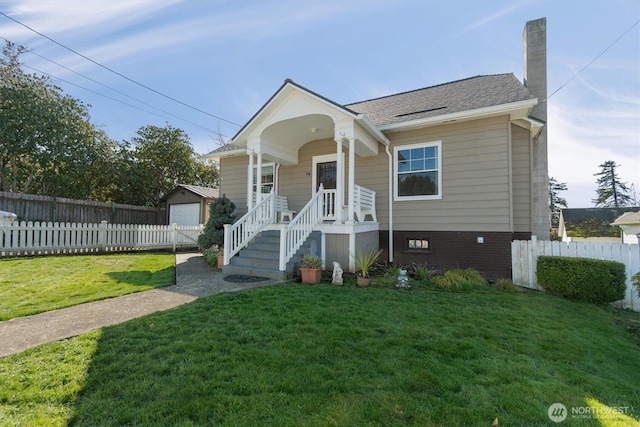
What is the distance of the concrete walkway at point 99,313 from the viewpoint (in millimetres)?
3318

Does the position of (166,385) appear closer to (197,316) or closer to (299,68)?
(197,316)

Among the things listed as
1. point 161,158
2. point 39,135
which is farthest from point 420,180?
point 161,158

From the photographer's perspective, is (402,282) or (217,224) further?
(217,224)

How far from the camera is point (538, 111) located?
8367mm

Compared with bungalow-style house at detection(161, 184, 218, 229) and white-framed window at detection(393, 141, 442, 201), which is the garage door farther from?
white-framed window at detection(393, 141, 442, 201)

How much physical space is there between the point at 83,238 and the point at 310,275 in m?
8.81

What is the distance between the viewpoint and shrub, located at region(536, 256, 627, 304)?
17.8 ft

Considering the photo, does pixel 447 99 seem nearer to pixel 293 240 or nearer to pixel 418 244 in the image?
pixel 418 244

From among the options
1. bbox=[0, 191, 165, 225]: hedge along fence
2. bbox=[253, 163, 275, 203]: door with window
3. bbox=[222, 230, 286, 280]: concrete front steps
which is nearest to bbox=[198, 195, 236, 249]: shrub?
bbox=[253, 163, 275, 203]: door with window

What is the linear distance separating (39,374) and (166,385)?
46.8 inches

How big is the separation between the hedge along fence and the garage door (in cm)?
148

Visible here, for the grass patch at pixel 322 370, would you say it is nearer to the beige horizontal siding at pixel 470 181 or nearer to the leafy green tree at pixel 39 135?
the beige horizontal siding at pixel 470 181

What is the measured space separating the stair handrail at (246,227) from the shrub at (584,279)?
22.0 ft

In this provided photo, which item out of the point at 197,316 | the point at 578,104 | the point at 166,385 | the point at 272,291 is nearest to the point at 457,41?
the point at 578,104
